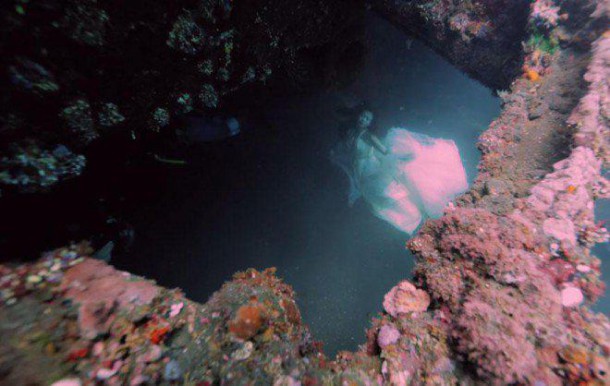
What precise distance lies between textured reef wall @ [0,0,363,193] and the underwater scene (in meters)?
0.02

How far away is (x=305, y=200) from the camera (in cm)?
1147

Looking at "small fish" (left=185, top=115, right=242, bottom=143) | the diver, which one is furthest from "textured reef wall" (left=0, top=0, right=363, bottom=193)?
the diver

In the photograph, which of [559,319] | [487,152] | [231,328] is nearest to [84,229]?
[231,328]

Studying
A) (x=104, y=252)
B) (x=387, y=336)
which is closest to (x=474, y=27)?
(x=387, y=336)

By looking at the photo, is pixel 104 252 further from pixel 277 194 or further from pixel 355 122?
pixel 355 122

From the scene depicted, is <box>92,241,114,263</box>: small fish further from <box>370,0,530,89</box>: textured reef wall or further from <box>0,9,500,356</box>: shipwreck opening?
<box>370,0,530,89</box>: textured reef wall

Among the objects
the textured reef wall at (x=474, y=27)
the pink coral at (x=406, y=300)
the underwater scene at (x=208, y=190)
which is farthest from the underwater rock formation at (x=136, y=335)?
the textured reef wall at (x=474, y=27)

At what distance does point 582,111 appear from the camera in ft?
14.1

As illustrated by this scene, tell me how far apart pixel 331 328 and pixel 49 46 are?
13343 mm

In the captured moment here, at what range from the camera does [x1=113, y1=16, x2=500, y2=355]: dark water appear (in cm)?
768

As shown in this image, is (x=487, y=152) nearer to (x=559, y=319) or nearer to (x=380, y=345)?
(x=559, y=319)

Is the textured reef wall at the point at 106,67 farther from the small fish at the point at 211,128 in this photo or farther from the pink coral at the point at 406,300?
the pink coral at the point at 406,300

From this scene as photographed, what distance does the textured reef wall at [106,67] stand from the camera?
232 centimetres

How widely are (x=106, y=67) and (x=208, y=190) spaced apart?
5.49 m
